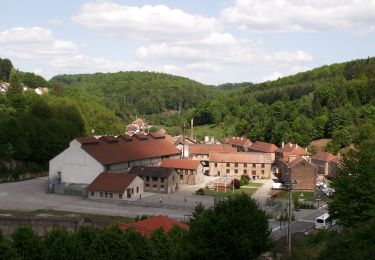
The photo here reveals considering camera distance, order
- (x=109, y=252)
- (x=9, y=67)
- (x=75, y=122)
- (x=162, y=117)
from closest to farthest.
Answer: (x=109, y=252), (x=75, y=122), (x=9, y=67), (x=162, y=117)

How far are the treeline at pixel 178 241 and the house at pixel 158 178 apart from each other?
1143 inches

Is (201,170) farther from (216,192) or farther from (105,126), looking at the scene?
(105,126)

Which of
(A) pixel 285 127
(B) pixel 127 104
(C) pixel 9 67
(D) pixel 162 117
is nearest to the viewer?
(A) pixel 285 127

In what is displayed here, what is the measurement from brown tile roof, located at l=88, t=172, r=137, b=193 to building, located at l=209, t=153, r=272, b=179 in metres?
19.9

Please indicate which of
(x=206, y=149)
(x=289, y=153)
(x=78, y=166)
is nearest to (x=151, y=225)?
(x=78, y=166)

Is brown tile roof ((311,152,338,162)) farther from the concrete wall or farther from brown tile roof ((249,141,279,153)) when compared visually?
brown tile roof ((249,141,279,153))

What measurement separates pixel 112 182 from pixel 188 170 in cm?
1235

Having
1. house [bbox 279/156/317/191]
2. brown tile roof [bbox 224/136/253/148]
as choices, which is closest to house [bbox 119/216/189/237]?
house [bbox 279/156/317/191]

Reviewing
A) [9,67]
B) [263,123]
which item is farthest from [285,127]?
[9,67]

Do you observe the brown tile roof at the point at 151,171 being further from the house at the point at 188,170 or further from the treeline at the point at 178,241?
the treeline at the point at 178,241

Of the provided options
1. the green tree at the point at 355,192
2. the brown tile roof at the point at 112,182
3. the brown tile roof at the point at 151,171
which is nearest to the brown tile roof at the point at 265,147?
the brown tile roof at the point at 151,171

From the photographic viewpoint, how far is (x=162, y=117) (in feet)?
553

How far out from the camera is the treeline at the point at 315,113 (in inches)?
3460

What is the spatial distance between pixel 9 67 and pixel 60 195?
316ft
